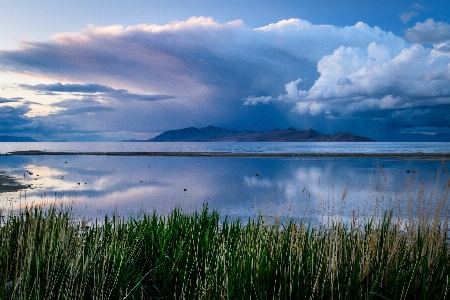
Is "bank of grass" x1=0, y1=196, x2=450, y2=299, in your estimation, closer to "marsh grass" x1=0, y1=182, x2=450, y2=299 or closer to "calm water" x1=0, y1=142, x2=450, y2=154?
"marsh grass" x1=0, y1=182, x2=450, y2=299

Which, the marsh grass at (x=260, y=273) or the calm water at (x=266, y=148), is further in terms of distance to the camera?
the calm water at (x=266, y=148)

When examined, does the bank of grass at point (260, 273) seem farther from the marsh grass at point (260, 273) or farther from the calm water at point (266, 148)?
the calm water at point (266, 148)

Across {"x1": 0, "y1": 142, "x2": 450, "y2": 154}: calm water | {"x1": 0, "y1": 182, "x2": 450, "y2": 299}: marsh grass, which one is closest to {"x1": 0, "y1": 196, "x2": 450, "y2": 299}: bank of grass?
{"x1": 0, "y1": 182, "x2": 450, "y2": 299}: marsh grass

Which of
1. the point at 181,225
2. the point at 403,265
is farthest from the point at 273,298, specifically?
the point at 181,225

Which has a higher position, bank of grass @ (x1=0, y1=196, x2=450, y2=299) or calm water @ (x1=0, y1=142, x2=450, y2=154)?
bank of grass @ (x1=0, y1=196, x2=450, y2=299)

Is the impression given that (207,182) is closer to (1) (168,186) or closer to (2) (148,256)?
(1) (168,186)

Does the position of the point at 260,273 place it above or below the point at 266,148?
above

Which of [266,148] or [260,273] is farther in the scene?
[266,148]

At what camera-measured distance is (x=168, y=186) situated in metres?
20.5

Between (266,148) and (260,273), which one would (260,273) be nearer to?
(260,273)

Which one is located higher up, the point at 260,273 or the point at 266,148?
the point at 260,273

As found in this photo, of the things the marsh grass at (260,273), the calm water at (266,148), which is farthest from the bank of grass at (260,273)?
the calm water at (266,148)

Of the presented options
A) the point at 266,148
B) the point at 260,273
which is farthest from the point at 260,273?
the point at 266,148

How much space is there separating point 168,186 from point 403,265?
1647 centimetres
